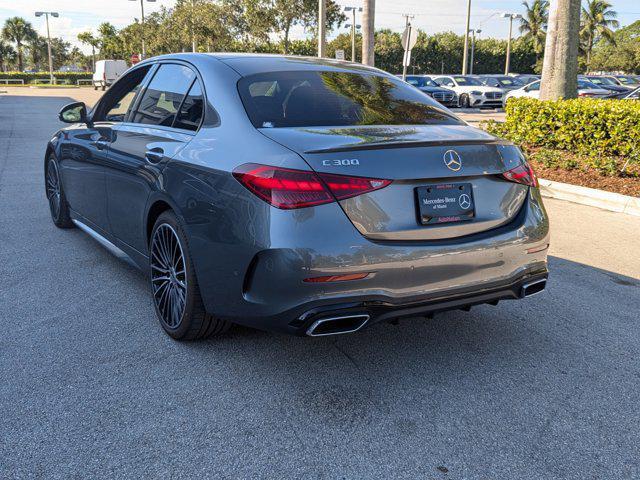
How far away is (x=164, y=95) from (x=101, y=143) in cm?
90

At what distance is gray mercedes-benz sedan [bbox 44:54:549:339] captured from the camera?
2867mm

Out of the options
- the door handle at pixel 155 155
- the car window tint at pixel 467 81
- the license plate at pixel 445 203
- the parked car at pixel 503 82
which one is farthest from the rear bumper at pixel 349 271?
the car window tint at pixel 467 81

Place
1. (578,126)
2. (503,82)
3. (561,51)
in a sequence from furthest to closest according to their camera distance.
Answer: (503,82) → (561,51) → (578,126)

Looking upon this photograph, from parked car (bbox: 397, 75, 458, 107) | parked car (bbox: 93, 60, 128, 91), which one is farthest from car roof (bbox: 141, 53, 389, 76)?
parked car (bbox: 93, 60, 128, 91)

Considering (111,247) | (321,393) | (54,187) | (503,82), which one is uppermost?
(503,82)

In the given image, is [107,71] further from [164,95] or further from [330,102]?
[330,102]

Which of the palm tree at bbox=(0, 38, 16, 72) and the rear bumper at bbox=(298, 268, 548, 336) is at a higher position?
the palm tree at bbox=(0, 38, 16, 72)

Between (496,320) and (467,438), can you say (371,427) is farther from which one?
(496,320)

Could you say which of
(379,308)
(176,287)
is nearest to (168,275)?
(176,287)

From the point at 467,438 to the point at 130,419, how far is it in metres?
1.52

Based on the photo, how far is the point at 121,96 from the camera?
4945mm

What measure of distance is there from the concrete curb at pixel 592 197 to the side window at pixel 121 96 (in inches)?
236

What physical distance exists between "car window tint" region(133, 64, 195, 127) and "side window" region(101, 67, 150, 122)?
0.27 metres

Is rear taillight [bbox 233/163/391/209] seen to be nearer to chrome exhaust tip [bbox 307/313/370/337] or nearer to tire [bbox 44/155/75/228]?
chrome exhaust tip [bbox 307/313/370/337]
